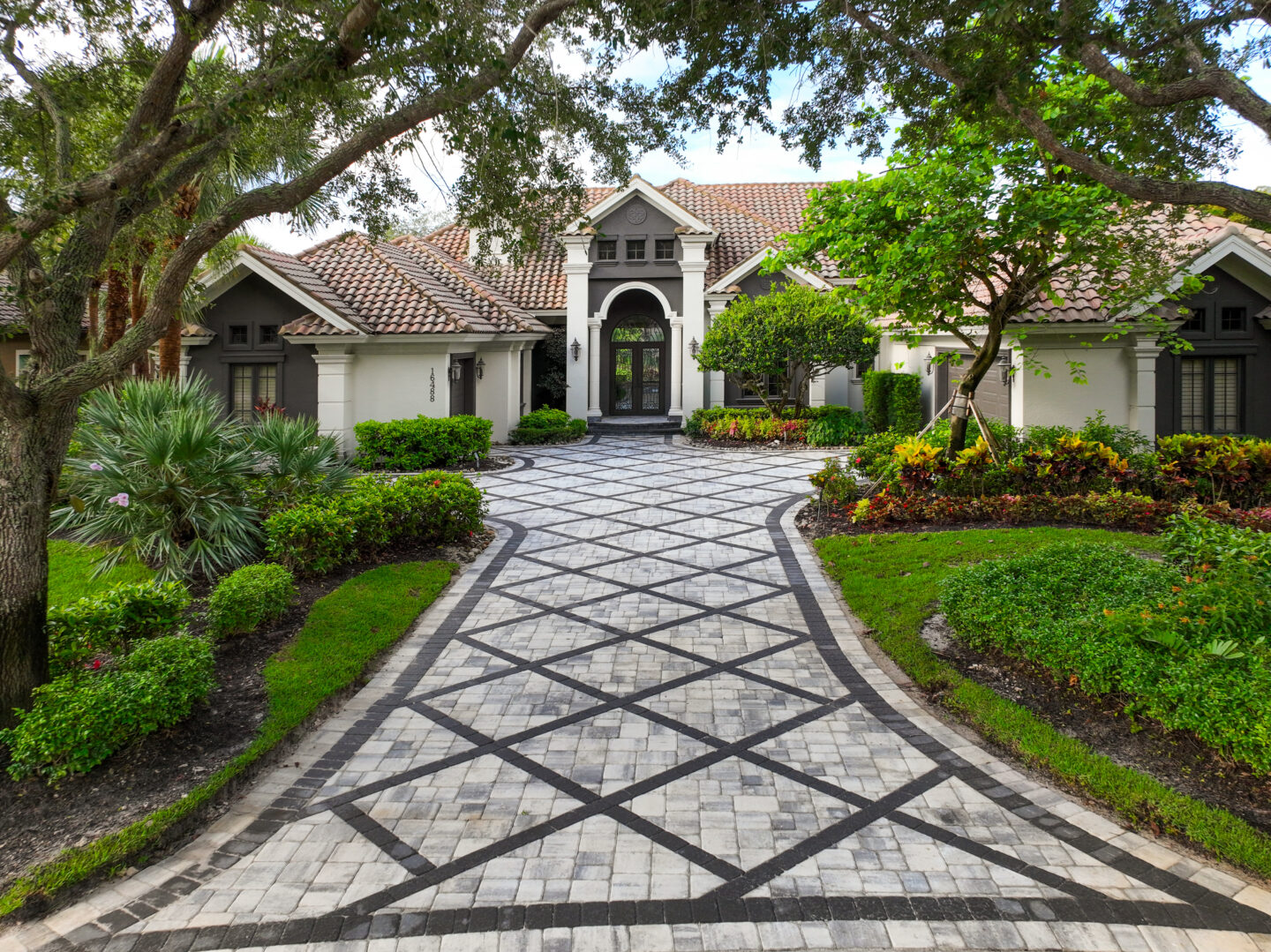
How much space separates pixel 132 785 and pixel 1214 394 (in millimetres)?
17592

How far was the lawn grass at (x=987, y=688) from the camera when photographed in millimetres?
4949

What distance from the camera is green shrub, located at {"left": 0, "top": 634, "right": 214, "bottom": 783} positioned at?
205 inches

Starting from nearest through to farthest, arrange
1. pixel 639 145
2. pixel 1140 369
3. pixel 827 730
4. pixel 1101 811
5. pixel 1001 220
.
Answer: pixel 1101 811
pixel 827 730
pixel 639 145
pixel 1001 220
pixel 1140 369

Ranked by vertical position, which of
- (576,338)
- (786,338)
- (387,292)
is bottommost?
(786,338)

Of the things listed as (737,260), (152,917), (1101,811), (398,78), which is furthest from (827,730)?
(737,260)

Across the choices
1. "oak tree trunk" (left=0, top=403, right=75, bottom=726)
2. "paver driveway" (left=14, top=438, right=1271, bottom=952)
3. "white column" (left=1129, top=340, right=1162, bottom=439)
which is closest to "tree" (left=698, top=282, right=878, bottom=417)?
"white column" (left=1129, top=340, right=1162, bottom=439)

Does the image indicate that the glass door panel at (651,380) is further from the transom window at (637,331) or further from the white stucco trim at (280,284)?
the white stucco trim at (280,284)

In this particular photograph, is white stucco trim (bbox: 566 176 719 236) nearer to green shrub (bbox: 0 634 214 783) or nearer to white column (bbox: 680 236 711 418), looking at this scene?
white column (bbox: 680 236 711 418)

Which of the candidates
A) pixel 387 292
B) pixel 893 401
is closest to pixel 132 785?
pixel 387 292

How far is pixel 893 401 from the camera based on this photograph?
22.7m

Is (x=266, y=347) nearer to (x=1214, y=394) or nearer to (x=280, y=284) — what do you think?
(x=280, y=284)

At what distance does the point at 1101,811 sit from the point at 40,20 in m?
9.62

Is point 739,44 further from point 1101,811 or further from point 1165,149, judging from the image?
point 1101,811

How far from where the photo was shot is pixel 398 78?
302 inches
